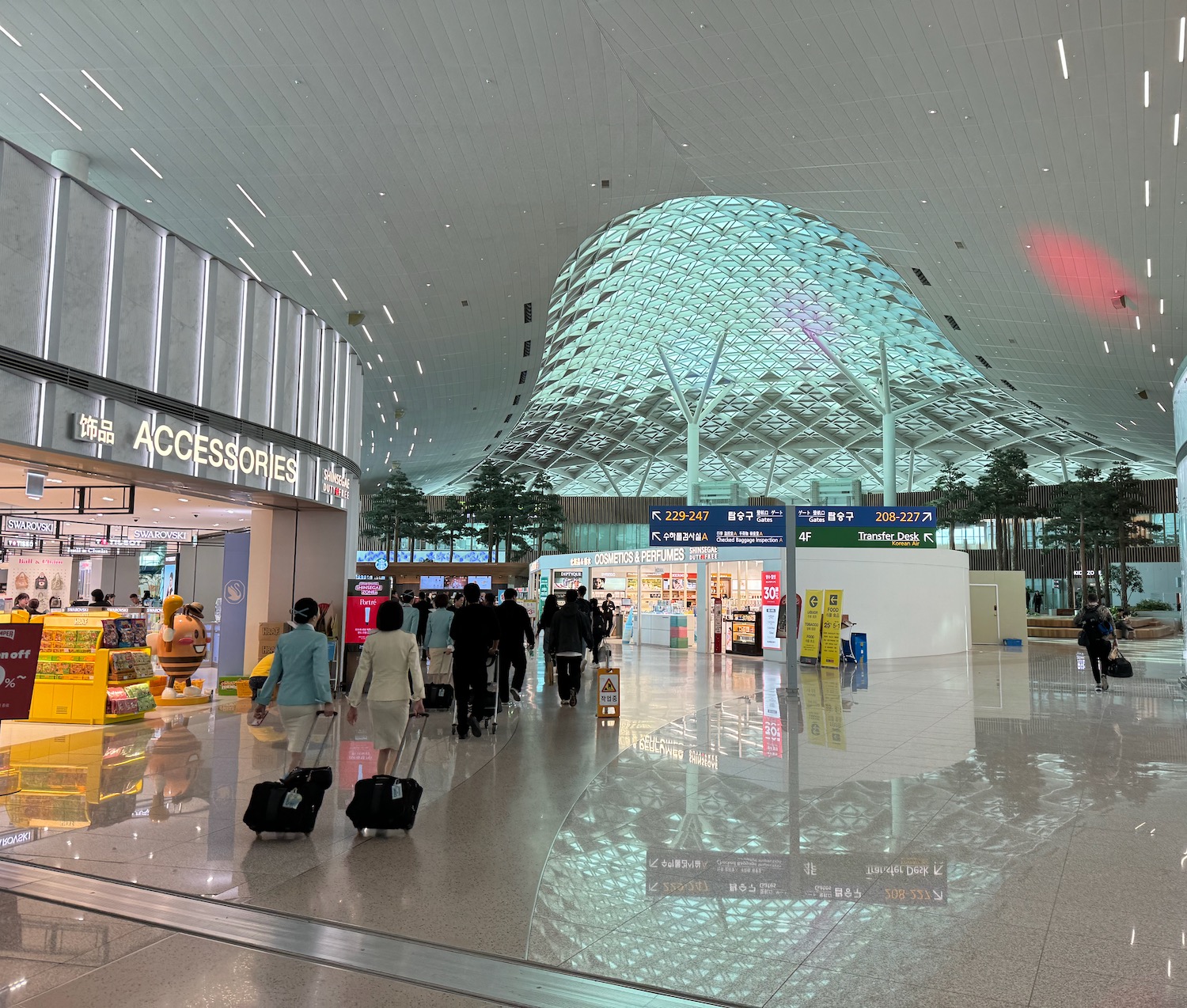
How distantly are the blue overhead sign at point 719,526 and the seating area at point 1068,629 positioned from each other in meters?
23.9

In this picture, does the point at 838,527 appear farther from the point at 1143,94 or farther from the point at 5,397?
the point at 5,397

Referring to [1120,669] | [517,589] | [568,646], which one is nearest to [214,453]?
[568,646]

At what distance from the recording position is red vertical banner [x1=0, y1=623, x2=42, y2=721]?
23.7 feet

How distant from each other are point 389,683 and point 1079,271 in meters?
20.4

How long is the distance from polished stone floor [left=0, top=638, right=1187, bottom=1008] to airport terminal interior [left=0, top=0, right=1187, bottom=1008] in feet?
0.12

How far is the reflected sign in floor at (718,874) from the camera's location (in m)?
4.49

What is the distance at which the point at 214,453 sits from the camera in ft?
35.7

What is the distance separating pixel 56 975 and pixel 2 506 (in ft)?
41.5

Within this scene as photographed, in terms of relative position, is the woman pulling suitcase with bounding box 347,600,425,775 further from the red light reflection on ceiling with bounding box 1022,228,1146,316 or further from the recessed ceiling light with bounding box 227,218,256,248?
the red light reflection on ceiling with bounding box 1022,228,1146,316

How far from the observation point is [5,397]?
788 centimetres

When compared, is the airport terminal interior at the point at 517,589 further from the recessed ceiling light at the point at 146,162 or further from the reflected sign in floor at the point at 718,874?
the recessed ceiling light at the point at 146,162

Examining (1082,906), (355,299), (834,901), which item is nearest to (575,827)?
(834,901)

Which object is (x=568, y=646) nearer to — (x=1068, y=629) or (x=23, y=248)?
(x=23, y=248)

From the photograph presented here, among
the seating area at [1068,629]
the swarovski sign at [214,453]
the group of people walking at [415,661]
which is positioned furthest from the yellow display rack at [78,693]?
the seating area at [1068,629]
